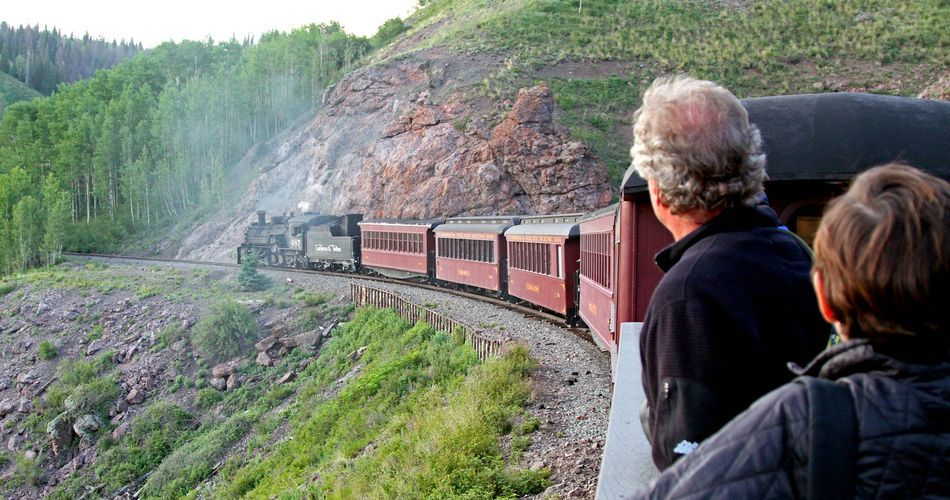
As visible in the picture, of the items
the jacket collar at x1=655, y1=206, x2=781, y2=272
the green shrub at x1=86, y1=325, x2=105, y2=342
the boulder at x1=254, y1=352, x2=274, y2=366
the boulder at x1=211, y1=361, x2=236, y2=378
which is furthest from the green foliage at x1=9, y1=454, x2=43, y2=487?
the jacket collar at x1=655, y1=206, x2=781, y2=272

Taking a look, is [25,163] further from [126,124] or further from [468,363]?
[468,363]

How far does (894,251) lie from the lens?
1.53m

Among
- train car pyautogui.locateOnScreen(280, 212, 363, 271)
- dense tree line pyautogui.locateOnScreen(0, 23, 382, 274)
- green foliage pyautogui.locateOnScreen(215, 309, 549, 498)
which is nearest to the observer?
green foliage pyautogui.locateOnScreen(215, 309, 549, 498)

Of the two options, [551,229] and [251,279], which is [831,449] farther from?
[251,279]

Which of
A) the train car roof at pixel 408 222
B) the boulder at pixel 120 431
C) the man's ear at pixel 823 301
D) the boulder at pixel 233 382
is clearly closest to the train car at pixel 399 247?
the train car roof at pixel 408 222

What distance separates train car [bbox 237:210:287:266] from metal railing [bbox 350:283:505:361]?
1598cm

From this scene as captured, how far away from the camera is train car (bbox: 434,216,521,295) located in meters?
22.0

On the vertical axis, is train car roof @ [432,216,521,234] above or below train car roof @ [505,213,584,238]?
below

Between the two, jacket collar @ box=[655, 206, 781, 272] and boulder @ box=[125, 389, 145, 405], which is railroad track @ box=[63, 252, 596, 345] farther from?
jacket collar @ box=[655, 206, 781, 272]

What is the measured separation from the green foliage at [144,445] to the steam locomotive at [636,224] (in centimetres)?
927

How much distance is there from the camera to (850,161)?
262 inches

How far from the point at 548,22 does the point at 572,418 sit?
61928 mm

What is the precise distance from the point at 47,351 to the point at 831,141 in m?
29.8

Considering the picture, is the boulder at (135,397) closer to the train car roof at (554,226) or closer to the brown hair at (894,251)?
the train car roof at (554,226)
